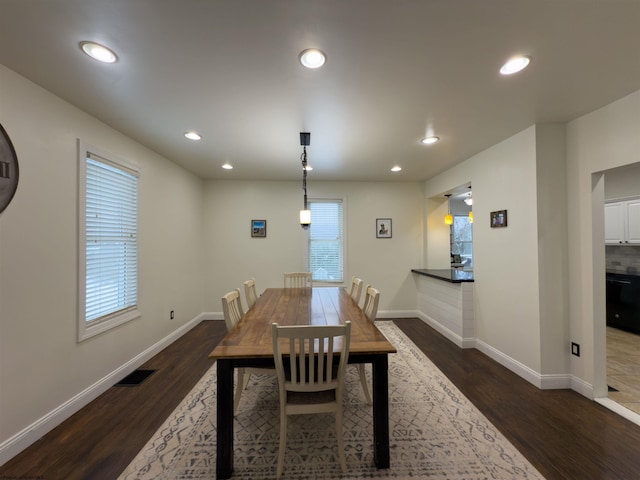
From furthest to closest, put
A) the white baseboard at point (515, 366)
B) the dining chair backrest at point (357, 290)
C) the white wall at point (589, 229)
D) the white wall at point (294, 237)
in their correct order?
the white wall at point (294, 237)
the dining chair backrest at point (357, 290)
the white baseboard at point (515, 366)
the white wall at point (589, 229)

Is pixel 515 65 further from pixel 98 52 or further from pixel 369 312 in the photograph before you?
pixel 98 52

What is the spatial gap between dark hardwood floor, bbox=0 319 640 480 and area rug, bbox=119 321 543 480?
0.42ft

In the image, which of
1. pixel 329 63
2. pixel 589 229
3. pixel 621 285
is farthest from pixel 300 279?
pixel 621 285

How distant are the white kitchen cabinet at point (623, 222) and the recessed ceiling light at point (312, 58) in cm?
497

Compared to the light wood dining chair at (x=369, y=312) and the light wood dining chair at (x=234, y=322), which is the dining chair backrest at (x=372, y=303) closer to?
the light wood dining chair at (x=369, y=312)

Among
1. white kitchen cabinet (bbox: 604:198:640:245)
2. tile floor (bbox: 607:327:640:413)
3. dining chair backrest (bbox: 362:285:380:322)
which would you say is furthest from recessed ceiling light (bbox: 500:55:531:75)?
white kitchen cabinet (bbox: 604:198:640:245)

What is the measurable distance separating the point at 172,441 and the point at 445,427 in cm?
200

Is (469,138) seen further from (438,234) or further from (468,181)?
(438,234)

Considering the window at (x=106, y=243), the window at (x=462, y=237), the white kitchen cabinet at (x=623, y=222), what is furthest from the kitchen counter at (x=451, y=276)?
the window at (x=106, y=243)

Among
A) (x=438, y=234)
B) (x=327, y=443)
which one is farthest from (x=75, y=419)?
(x=438, y=234)

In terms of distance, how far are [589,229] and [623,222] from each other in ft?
9.21

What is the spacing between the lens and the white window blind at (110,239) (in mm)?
2385

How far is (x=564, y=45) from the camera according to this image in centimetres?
148

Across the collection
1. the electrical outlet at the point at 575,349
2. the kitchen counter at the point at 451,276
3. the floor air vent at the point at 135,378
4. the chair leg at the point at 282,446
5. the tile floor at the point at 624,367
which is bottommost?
the floor air vent at the point at 135,378
